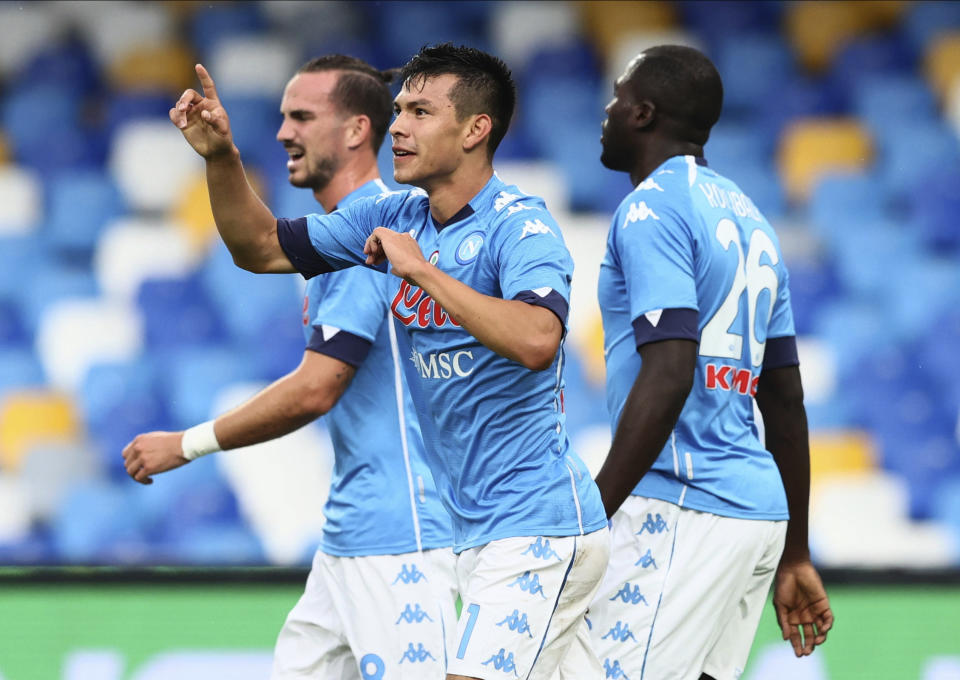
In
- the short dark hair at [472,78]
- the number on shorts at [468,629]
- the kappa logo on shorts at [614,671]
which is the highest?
the short dark hair at [472,78]

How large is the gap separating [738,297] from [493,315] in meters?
0.91

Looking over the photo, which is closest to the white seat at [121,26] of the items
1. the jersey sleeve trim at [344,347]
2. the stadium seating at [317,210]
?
the stadium seating at [317,210]

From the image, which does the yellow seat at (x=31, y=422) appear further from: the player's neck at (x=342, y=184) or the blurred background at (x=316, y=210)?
the player's neck at (x=342, y=184)

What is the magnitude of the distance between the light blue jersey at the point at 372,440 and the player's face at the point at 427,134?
699 millimetres

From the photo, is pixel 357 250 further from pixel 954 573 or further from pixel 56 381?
pixel 56 381

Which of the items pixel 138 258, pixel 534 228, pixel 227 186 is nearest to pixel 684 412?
pixel 534 228

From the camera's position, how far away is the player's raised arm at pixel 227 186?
9.86ft

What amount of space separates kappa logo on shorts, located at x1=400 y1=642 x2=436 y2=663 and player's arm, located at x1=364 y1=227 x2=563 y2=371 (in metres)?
1.15

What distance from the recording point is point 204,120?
300cm

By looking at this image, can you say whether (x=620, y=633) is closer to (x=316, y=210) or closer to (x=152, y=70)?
(x=316, y=210)

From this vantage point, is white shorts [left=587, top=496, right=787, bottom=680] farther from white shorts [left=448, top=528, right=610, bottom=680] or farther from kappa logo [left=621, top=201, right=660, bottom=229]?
kappa logo [left=621, top=201, right=660, bottom=229]

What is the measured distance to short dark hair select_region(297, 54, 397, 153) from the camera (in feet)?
13.6

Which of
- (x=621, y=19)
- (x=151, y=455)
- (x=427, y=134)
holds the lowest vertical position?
(x=151, y=455)

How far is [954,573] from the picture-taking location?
475cm
